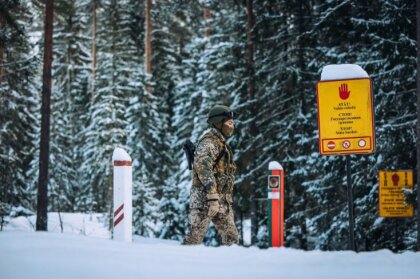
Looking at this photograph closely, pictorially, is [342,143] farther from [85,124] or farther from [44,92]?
[85,124]

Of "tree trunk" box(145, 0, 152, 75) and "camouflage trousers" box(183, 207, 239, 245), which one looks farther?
"tree trunk" box(145, 0, 152, 75)

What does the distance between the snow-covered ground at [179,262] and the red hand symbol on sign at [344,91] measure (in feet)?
8.58

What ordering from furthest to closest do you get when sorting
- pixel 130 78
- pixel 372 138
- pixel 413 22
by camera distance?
pixel 130 78, pixel 413 22, pixel 372 138

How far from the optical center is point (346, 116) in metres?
6.18

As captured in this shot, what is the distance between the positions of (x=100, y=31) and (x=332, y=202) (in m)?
24.6

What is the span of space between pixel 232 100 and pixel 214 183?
14968mm

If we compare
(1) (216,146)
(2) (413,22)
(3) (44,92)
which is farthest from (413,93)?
(3) (44,92)

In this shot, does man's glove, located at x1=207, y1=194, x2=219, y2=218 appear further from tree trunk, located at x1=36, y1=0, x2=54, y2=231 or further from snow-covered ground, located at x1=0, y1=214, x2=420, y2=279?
tree trunk, located at x1=36, y1=0, x2=54, y2=231

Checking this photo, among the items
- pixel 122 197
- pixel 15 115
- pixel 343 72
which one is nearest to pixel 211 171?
pixel 122 197

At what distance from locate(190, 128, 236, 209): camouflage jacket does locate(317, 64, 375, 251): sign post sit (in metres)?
1.24

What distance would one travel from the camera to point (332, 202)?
1430cm

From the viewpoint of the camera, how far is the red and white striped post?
6141 millimetres

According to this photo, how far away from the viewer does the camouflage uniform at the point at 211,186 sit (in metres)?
6.16

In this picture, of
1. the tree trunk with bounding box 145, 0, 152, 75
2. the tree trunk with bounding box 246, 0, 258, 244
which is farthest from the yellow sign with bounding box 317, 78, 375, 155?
the tree trunk with bounding box 145, 0, 152, 75
